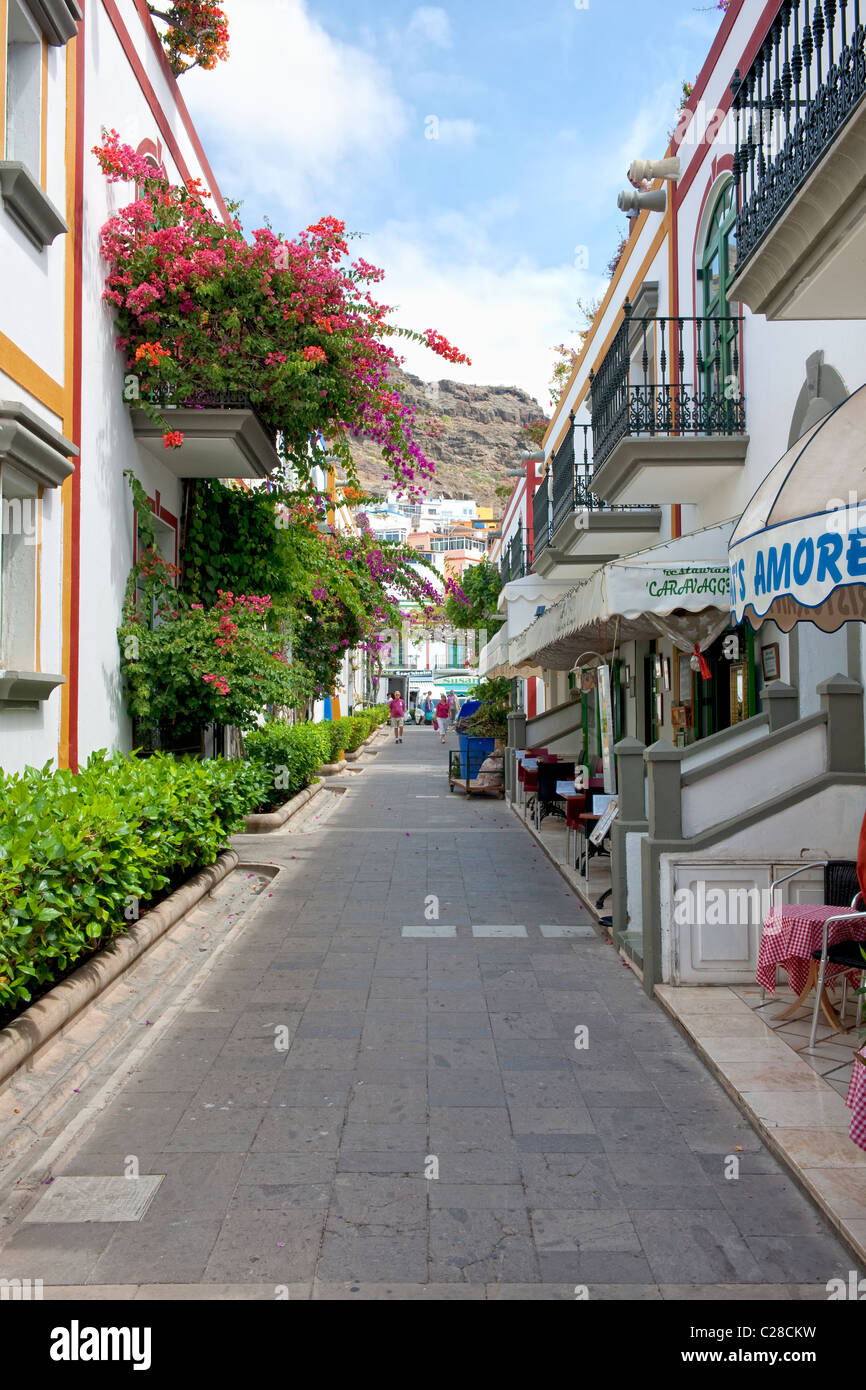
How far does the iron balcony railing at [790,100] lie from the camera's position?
4.61 meters

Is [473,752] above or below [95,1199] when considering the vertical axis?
above

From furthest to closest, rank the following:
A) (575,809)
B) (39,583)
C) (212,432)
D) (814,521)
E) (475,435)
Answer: (475,435) < (575,809) < (212,432) < (39,583) < (814,521)

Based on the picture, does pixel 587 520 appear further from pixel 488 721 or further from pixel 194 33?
pixel 488 721

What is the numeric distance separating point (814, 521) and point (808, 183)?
152 cm

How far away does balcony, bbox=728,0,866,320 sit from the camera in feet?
14.3

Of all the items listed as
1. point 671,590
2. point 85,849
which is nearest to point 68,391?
point 85,849

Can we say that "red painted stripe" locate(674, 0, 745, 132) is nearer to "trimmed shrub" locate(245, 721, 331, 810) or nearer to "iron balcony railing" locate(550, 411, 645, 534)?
"iron balcony railing" locate(550, 411, 645, 534)

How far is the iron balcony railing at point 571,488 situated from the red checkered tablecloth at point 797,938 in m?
7.76

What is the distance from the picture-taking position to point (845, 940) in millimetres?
5266

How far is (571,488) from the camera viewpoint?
1406 centimetres

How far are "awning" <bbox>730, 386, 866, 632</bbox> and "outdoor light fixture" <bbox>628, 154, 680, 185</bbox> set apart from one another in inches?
298

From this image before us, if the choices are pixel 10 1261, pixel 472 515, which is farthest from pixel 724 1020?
pixel 472 515

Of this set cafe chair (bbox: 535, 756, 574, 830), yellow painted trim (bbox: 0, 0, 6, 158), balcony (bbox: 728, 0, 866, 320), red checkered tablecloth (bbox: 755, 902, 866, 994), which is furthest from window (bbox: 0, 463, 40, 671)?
cafe chair (bbox: 535, 756, 574, 830)

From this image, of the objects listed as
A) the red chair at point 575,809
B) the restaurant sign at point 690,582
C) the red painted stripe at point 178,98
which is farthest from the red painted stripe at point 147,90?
the red chair at point 575,809
